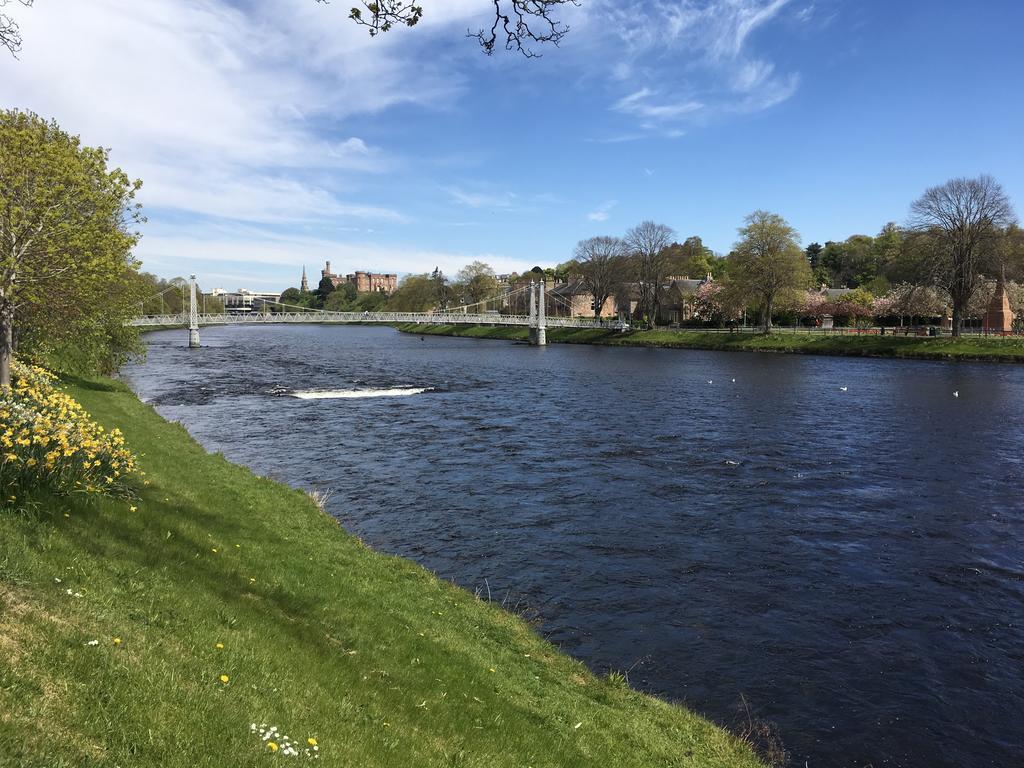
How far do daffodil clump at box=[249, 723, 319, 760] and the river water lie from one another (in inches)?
257

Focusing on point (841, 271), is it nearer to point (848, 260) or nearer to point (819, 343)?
point (848, 260)

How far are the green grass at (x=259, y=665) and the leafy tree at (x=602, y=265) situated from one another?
112379 mm

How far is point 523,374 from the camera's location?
205 ft

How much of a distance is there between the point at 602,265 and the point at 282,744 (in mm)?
121375

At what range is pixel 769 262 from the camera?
8450 centimetres

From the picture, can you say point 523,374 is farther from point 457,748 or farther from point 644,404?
point 457,748

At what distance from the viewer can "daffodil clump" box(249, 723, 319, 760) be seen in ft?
17.5

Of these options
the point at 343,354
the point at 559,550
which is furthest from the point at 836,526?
the point at 343,354

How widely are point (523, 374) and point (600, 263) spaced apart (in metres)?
65.8

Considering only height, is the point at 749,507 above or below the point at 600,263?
below

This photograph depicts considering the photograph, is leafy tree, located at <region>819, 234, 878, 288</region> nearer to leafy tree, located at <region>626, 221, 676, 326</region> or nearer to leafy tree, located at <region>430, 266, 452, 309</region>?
leafy tree, located at <region>626, 221, 676, 326</region>

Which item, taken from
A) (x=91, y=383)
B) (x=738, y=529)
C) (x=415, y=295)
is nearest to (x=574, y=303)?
(x=415, y=295)

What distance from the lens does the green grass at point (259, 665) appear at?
518 centimetres

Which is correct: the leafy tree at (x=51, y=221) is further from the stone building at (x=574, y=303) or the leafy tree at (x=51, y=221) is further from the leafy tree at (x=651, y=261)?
the stone building at (x=574, y=303)
